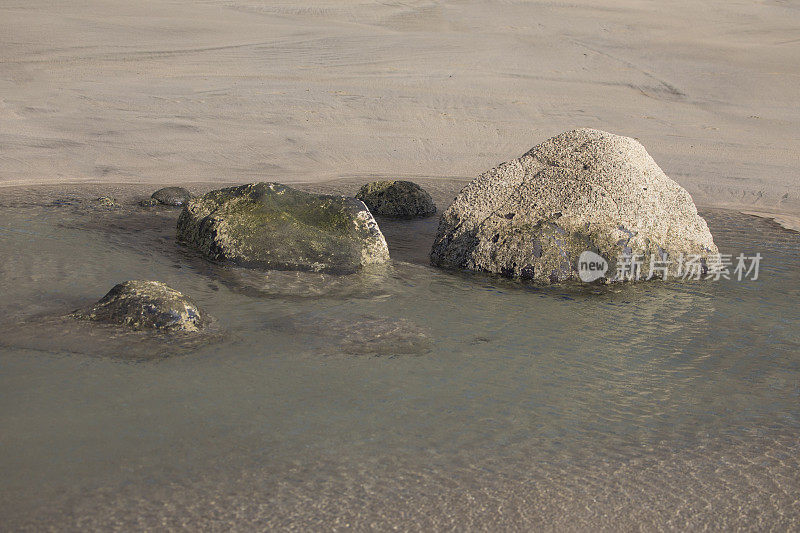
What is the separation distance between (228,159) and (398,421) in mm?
5375

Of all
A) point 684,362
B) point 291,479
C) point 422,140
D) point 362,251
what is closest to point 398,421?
point 291,479

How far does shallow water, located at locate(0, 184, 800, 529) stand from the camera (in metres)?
3.03

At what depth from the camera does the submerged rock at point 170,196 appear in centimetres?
694

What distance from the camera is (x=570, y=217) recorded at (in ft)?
17.8

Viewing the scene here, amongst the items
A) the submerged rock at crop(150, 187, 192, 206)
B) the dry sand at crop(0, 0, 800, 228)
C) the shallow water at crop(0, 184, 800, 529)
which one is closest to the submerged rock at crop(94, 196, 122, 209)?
the submerged rock at crop(150, 187, 192, 206)

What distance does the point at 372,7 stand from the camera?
664 inches

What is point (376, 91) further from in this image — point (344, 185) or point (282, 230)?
point (282, 230)

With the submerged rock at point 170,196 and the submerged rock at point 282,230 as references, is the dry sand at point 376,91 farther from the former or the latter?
the submerged rock at point 282,230

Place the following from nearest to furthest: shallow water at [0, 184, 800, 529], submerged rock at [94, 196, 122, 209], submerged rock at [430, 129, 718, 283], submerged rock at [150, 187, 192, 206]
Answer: shallow water at [0, 184, 800, 529], submerged rock at [430, 129, 718, 283], submerged rock at [94, 196, 122, 209], submerged rock at [150, 187, 192, 206]

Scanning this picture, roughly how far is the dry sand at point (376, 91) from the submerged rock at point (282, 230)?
6.88 feet

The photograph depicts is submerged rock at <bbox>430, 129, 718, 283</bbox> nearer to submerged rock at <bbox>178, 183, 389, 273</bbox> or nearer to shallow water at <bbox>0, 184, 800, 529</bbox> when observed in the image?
shallow water at <bbox>0, 184, 800, 529</bbox>

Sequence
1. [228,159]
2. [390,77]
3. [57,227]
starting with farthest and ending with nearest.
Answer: [390,77] → [228,159] → [57,227]

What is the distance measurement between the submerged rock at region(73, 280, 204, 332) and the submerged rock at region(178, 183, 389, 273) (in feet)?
3.52

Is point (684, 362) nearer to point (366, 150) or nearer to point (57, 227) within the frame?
point (57, 227)
